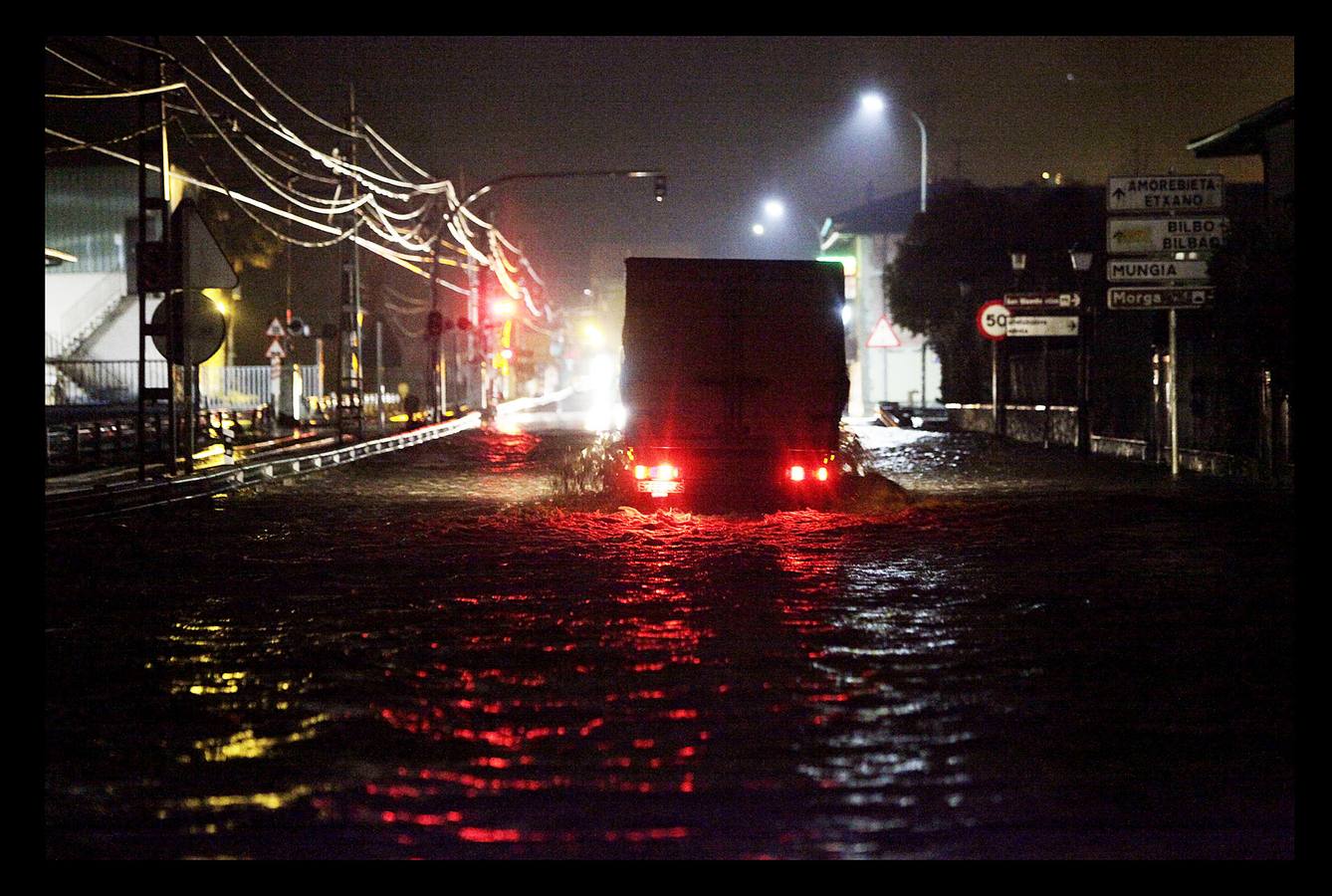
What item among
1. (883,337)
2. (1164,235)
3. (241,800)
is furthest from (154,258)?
(883,337)

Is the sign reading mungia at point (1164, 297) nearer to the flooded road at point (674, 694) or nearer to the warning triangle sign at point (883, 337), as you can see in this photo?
the flooded road at point (674, 694)

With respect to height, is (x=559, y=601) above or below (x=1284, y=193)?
below

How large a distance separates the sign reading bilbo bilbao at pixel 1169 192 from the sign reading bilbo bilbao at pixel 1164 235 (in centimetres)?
18

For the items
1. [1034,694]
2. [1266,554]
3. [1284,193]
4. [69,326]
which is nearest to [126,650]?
[1034,694]

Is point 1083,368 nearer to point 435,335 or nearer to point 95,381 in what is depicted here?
point 435,335

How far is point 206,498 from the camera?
22.6 meters

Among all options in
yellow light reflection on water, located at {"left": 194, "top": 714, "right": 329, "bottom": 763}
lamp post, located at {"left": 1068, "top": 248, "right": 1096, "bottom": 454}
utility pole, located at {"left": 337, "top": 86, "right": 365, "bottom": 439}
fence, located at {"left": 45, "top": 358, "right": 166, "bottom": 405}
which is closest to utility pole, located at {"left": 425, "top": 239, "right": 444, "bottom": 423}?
utility pole, located at {"left": 337, "top": 86, "right": 365, "bottom": 439}

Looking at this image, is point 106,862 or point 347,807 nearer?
point 106,862

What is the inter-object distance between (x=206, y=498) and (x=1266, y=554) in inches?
557

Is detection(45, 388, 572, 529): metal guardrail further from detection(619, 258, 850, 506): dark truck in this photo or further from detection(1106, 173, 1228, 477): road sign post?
detection(1106, 173, 1228, 477): road sign post

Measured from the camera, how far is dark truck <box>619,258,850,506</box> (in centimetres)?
1961

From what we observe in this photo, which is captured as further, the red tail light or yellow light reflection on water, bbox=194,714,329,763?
the red tail light

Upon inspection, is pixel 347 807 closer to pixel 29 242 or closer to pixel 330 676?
pixel 330 676

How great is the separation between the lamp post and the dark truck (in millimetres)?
14088
